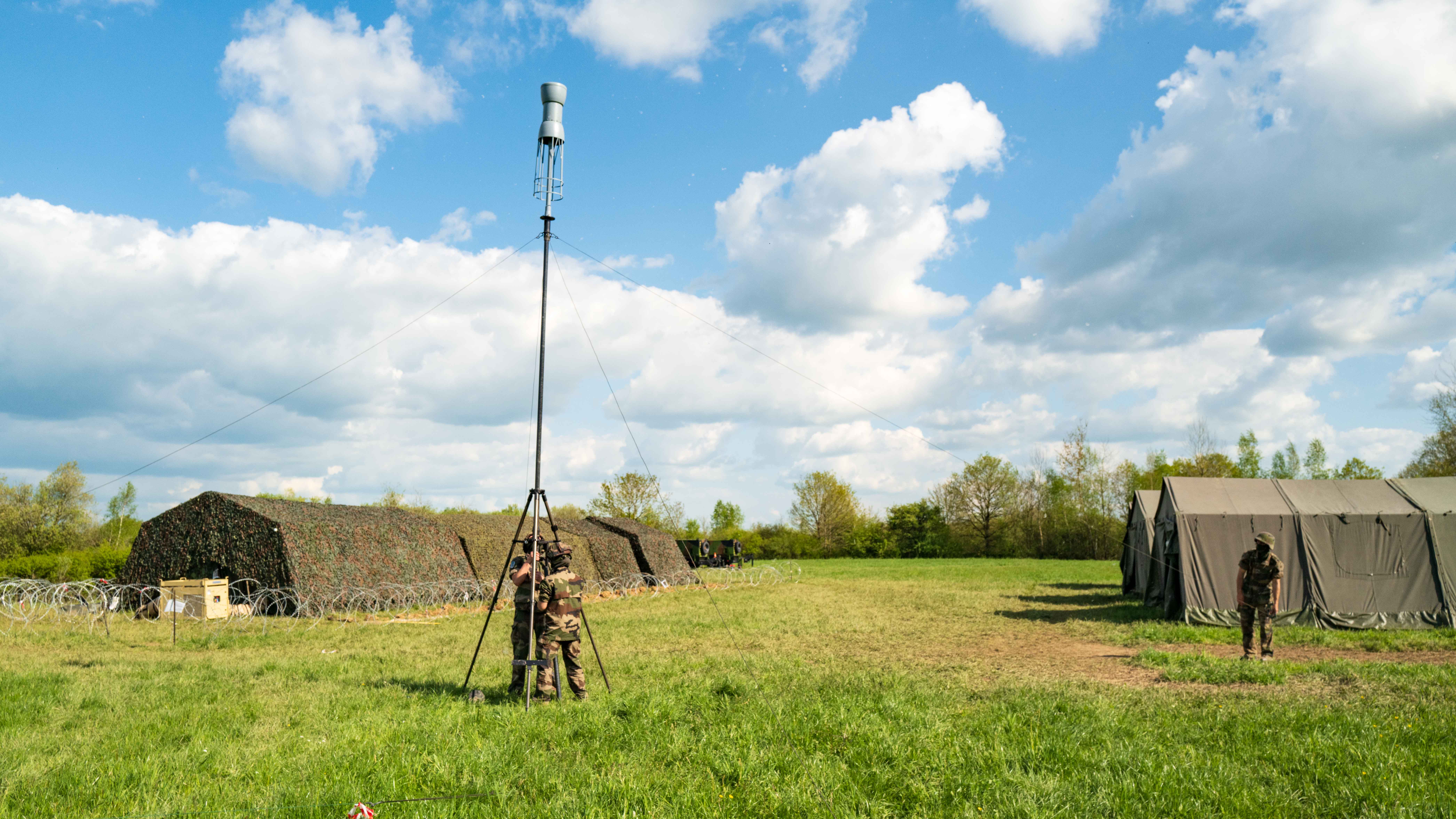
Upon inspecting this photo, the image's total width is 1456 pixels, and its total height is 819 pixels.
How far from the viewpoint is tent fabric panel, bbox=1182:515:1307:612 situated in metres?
15.8

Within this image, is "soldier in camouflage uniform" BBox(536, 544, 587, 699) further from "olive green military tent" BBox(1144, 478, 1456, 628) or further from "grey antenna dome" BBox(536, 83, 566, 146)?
"olive green military tent" BBox(1144, 478, 1456, 628)

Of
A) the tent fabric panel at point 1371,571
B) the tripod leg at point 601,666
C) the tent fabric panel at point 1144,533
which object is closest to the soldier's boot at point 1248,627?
the tent fabric panel at point 1371,571

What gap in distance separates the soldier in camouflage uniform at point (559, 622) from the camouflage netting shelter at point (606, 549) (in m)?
17.2

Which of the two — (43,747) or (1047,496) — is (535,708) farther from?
(1047,496)

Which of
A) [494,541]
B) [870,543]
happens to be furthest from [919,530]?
[494,541]

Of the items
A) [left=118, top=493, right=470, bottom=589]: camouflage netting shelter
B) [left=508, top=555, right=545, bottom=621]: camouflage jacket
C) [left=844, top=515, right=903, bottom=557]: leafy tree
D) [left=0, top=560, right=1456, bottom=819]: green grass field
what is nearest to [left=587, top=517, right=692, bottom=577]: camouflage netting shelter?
[left=118, top=493, right=470, bottom=589]: camouflage netting shelter

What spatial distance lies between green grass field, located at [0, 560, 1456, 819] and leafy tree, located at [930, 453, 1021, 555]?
47795 millimetres

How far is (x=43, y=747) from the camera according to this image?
6492 millimetres

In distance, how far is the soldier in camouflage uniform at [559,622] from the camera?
26.4ft

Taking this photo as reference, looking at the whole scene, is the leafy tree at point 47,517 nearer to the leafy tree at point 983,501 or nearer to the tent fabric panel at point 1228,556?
the tent fabric panel at point 1228,556

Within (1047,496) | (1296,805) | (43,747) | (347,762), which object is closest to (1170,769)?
(1296,805)

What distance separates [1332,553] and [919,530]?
45442 mm

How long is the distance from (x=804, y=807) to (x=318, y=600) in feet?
51.8

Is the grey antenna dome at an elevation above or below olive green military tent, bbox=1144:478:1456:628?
above
